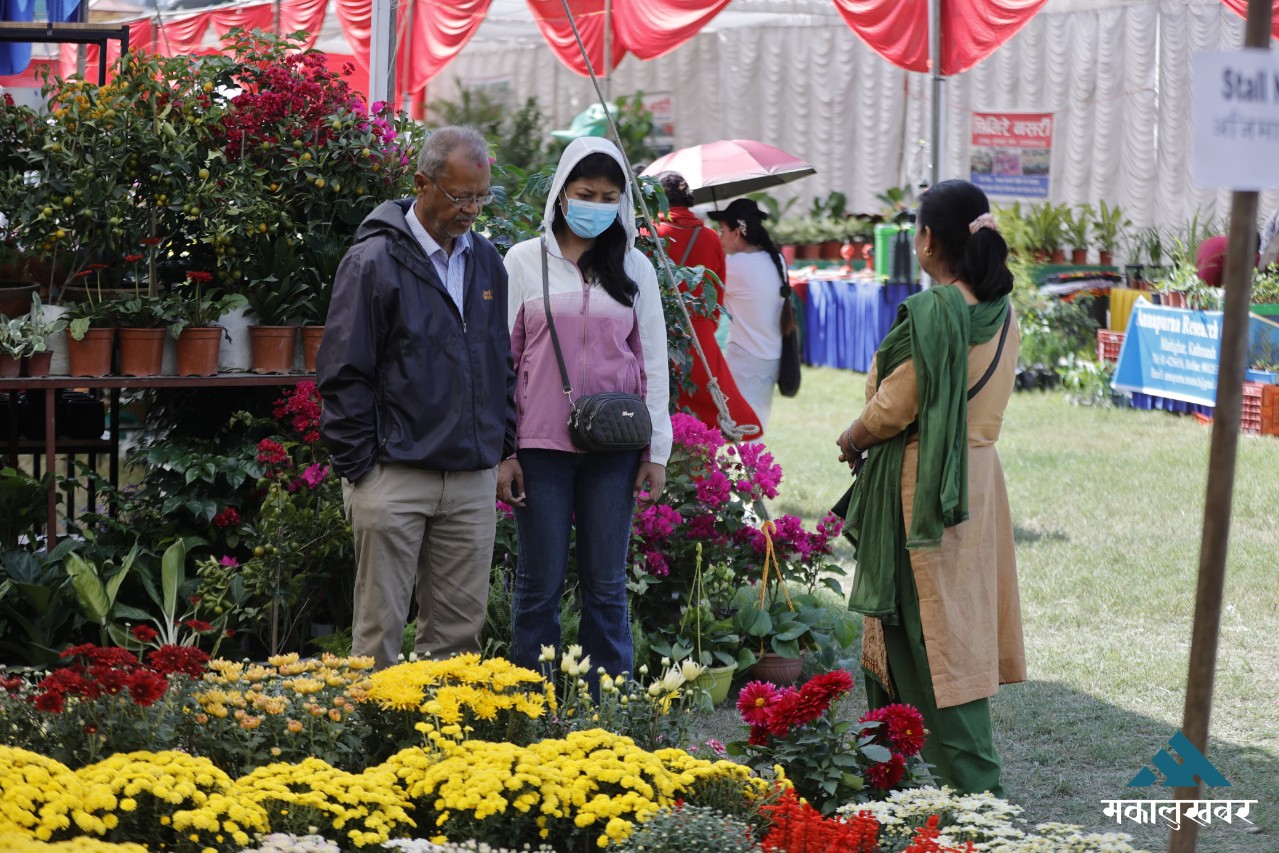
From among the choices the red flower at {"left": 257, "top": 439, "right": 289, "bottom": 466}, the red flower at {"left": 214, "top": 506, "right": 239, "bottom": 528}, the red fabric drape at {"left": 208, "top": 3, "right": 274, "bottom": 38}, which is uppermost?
the red fabric drape at {"left": 208, "top": 3, "right": 274, "bottom": 38}

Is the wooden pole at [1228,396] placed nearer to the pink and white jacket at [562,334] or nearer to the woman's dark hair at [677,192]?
the pink and white jacket at [562,334]

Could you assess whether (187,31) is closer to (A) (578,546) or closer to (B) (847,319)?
(B) (847,319)

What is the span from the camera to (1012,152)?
15789 mm

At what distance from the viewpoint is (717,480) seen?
547 centimetres

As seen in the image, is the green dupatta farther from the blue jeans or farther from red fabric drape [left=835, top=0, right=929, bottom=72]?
red fabric drape [left=835, top=0, right=929, bottom=72]

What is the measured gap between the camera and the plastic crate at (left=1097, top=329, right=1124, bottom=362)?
1254cm

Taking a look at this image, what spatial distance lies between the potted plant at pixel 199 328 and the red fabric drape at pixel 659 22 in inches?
231

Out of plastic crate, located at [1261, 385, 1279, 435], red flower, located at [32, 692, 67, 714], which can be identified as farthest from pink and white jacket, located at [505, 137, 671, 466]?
plastic crate, located at [1261, 385, 1279, 435]

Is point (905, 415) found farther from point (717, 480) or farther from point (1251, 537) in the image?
point (1251, 537)

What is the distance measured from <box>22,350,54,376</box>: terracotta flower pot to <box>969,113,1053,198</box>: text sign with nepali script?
12.6 meters

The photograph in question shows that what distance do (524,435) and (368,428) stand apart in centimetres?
51

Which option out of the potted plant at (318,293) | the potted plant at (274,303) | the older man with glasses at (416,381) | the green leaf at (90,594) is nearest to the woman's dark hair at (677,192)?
the potted plant at (318,293)

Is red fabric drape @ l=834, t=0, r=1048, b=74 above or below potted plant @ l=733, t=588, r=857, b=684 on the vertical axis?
above

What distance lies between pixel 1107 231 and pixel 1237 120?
43.0 ft
